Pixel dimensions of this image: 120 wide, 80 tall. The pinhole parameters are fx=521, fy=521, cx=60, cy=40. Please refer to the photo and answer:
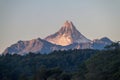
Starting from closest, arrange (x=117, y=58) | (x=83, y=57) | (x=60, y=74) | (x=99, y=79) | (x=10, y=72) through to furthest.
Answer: (x=99, y=79), (x=117, y=58), (x=60, y=74), (x=10, y=72), (x=83, y=57)

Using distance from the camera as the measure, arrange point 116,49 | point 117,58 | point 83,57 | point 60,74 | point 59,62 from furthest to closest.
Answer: point 83,57, point 59,62, point 60,74, point 116,49, point 117,58

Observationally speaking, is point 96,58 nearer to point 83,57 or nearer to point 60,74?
point 60,74

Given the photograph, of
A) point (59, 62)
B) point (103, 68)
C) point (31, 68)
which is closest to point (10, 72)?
point (31, 68)

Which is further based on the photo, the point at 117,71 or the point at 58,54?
the point at 58,54

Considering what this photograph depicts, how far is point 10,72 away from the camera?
113062 mm

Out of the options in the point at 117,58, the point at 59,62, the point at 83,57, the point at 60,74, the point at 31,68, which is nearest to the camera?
the point at 117,58

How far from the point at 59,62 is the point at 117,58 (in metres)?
67.3

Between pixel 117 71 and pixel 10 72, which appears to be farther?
pixel 10 72

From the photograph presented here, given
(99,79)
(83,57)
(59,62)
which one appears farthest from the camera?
(83,57)

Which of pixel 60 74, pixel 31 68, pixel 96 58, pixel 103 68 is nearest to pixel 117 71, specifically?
pixel 103 68

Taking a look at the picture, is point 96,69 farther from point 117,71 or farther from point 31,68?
point 31,68

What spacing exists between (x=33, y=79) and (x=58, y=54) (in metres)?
65.8

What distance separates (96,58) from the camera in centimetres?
8038

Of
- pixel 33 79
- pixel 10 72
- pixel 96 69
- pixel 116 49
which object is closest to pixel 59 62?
pixel 10 72
